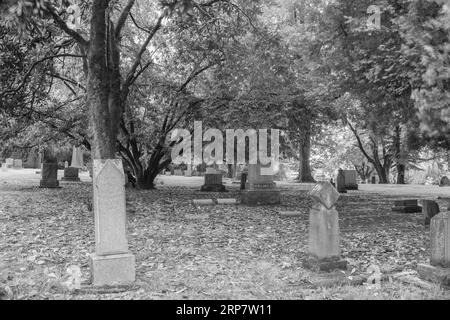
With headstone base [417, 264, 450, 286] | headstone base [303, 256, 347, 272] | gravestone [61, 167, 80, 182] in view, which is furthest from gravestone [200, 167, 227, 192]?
headstone base [417, 264, 450, 286]

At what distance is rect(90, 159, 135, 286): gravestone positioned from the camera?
18.4 ft

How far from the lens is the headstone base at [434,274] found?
5488 mm

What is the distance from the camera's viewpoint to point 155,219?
33.0 ft

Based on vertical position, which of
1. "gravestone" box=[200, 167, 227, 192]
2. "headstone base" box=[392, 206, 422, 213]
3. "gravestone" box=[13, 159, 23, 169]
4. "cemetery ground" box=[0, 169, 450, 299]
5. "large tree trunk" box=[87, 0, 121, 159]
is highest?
"large tree trunk" box=[87, 0, 121, 159]

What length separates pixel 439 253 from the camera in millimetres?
5691

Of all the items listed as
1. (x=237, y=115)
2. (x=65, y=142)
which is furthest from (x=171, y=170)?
(x=237, y=115)

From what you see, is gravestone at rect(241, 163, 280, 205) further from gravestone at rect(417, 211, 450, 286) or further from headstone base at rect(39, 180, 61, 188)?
headstone base at rect(39, 180, 61, 188)

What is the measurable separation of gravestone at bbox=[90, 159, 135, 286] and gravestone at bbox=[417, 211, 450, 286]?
382 cm

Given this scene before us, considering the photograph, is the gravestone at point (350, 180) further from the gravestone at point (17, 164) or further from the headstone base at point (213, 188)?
the gravestone at point (17, 164)

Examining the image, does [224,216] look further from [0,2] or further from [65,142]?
[65,142]

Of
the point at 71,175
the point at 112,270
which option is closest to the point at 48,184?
the point at 71,175

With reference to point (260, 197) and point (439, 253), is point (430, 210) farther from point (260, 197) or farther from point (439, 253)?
point (260, 197)

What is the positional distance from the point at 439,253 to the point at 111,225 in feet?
14.0

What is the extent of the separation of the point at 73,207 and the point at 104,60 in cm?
424
